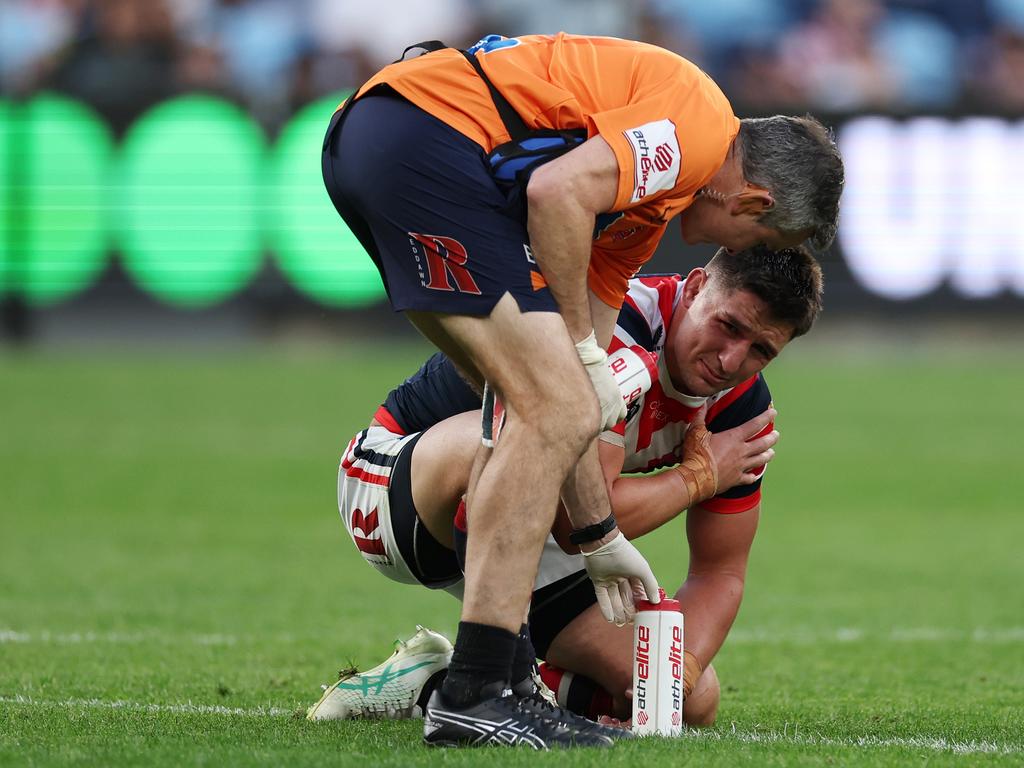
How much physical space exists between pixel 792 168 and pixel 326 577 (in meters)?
4.10

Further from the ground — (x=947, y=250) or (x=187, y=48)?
(x=187, y=48)

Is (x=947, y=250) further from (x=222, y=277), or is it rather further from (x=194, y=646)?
(x=194, y=646)

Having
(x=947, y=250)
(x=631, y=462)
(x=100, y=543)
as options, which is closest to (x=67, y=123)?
(x=100, y=543)

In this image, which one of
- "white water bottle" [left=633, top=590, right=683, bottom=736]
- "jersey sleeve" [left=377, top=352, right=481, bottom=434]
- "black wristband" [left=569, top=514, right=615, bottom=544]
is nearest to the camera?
"black wristband" [left=569, top=514, right=615, bottom=544]

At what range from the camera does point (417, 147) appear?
4.31 m

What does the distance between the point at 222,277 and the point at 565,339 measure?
1170 centimetres

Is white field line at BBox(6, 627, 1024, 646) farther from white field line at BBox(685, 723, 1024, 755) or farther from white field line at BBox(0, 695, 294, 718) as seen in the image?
white field line at BBox(685, 723, 1024, 755)

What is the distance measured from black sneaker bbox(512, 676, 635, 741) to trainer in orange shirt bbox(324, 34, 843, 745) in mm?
12

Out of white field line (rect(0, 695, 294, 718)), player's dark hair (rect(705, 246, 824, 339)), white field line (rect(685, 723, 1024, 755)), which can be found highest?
player's dark hair (rect(705, 246, 824, 339))

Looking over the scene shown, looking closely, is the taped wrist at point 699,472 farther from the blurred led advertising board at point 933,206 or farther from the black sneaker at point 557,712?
the blurred led advertising board at point 933,206

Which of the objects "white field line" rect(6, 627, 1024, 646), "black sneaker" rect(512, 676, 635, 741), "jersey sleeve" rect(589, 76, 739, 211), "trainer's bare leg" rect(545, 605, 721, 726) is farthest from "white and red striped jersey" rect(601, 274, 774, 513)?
"white field line" rect(6, 627, 1024, 646)

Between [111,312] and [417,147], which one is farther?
[111,312]

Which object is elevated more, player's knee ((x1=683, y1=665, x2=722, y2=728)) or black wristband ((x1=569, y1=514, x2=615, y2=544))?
black wristband ((x1=569, y1=514, x2=615, y2=544))

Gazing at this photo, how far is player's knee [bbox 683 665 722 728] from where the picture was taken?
4.78 metres
